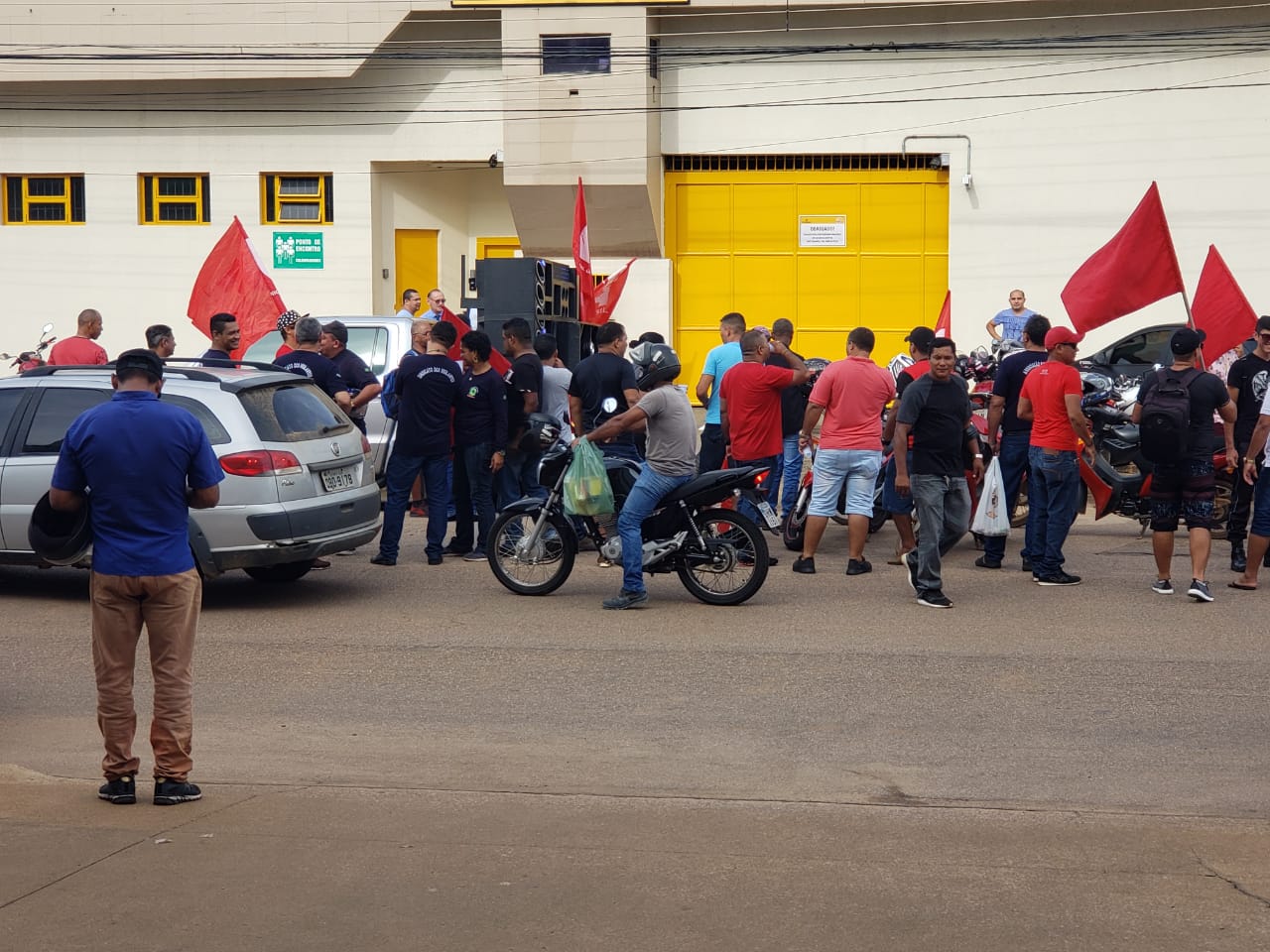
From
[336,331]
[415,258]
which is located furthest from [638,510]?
[415,258]

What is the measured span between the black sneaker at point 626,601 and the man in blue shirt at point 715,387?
3.05m

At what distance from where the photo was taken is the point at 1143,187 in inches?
1010

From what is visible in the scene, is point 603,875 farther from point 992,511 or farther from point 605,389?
point 605,389

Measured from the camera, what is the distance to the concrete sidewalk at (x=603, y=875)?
4.92 meters

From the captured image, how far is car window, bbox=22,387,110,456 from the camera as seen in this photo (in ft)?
35.9

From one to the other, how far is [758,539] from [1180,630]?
2.79 meters

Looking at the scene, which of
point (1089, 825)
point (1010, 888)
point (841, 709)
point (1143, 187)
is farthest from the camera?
point (1143, 187)

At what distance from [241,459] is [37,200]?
65.8 ft

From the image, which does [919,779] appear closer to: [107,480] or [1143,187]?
[107,480]

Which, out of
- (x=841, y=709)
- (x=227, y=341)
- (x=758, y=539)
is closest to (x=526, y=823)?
(x=841, y=709)

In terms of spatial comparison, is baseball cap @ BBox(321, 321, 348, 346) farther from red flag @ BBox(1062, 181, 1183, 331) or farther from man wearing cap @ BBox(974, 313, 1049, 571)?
red flag @ BBox(1062, 181, 1183, 331)

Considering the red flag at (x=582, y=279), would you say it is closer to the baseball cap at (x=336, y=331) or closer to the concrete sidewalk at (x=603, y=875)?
the baseball cap at (x=336, y=331)

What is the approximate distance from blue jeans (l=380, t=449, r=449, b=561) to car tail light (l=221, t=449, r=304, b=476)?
72.8 inches

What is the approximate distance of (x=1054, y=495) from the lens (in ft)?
38.8
